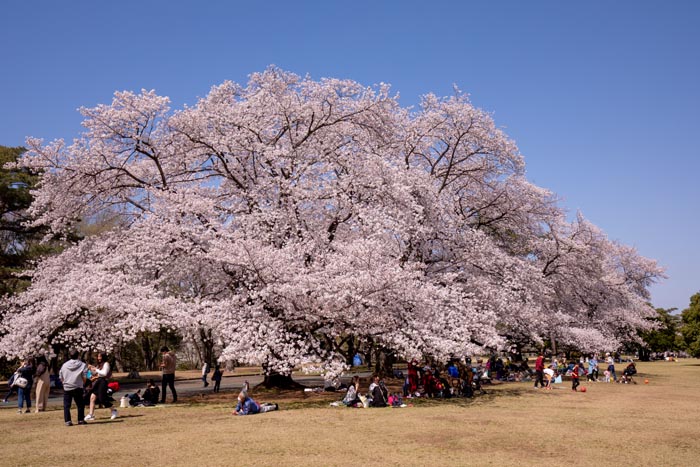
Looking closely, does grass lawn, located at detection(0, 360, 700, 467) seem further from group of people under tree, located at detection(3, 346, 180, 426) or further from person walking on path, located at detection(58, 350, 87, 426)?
person walking on path, located at detection(58, 350, 87, 426)

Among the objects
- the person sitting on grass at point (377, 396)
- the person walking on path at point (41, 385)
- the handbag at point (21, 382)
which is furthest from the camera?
the person sitting on grass at point (377, 396)

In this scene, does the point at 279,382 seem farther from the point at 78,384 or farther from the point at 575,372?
the point at 575,372

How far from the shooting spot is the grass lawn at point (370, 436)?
10109 millimetres

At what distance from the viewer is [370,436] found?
40.6 feet

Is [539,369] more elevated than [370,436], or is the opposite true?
[539,369]

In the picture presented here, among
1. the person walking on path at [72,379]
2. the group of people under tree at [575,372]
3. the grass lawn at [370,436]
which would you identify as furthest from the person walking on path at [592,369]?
the person walking on path at [72,379]

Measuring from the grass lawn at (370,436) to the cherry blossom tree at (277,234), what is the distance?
2.59m

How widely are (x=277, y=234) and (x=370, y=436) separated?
10272 millimetres

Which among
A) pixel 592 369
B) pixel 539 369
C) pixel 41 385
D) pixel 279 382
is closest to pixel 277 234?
pixel 279 382

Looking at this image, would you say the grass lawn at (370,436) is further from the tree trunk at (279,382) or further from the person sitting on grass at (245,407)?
the tree trunk at (279,382)

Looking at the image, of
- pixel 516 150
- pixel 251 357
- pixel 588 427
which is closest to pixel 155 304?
pixel 251 357

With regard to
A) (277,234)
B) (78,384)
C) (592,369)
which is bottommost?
(592,369)

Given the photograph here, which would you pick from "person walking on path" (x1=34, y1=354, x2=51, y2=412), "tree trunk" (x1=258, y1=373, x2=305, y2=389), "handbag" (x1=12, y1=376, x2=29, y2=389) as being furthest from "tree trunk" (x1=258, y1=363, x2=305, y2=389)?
"handbag" (x1=12, y1=376, x2=29, y2=389)

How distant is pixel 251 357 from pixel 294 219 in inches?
236
